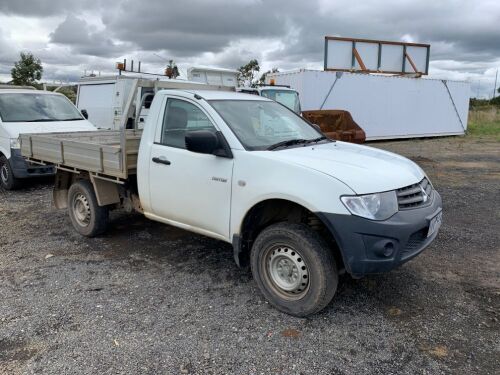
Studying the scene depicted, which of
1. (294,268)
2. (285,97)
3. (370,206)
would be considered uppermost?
(285,97)

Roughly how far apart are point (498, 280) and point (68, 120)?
834 cm

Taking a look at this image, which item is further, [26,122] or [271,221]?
[26,122]

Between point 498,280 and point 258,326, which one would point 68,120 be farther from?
point 498,280

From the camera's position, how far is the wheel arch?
386 centimetres

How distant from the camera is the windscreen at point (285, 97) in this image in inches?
486

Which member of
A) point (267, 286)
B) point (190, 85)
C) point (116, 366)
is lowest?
point (116, 366)

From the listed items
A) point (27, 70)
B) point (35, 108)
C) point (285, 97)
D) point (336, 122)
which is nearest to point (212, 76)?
→ point (285, 97)

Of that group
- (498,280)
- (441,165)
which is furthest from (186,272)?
(441,165)

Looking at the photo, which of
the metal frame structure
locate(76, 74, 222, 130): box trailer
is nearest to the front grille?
locate(76, 74, 222, 130): box trailer

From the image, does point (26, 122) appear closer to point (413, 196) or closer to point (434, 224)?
point (413, 196)

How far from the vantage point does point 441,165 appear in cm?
1285

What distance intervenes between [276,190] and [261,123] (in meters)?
1.11

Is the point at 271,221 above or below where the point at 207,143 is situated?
below

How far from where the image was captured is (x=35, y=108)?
9.45 m
